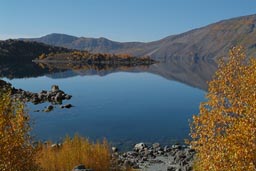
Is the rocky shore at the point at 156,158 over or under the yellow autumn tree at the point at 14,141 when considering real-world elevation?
under

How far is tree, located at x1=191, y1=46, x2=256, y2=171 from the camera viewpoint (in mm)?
12773

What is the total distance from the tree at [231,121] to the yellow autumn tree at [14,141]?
26.3 feet

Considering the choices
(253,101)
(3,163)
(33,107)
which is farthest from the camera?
(33,107)

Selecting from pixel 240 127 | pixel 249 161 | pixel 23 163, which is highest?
pixel 240 127

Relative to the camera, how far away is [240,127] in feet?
42.7

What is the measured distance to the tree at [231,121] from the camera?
12773 millimetres

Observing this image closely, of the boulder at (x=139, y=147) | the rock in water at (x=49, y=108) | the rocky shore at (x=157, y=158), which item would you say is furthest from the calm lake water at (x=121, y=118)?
the rocky shore at (x=157, y=158)

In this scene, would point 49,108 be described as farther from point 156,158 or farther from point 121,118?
point 156,158

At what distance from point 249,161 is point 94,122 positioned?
45.3 m

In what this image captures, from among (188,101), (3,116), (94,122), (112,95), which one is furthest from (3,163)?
(112,95)

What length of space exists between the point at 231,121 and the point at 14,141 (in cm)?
970

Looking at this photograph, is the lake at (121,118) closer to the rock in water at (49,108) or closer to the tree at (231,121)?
the rock in water at (49,108)

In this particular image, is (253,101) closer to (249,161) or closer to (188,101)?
(249,161)

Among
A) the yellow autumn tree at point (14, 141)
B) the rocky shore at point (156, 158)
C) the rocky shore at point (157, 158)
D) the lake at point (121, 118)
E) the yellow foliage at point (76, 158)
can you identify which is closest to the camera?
the yellow autumn tree at point (14, 141)
